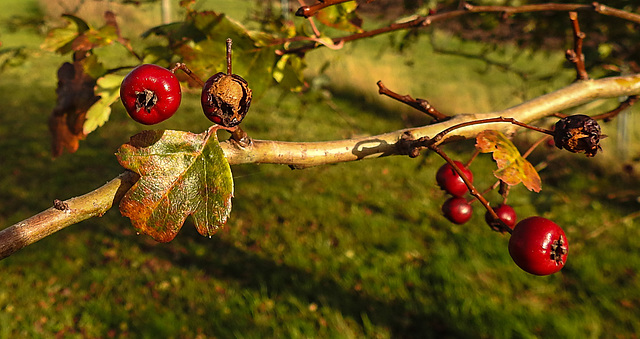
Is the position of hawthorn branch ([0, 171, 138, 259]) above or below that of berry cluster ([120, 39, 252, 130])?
below

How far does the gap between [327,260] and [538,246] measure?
3.98 meters

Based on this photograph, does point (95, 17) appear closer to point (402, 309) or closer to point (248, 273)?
point (248, 273)

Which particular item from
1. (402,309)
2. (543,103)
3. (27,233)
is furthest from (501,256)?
(27,233)

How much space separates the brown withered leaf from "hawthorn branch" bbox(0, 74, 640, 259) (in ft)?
2.91

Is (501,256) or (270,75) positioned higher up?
(270,75)

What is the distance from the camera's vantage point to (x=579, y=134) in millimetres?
846

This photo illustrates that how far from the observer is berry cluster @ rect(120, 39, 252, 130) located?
737 mm

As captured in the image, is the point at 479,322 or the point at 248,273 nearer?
the point at 479,322

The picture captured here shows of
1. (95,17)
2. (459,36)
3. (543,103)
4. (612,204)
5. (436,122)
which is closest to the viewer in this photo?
(436,122)

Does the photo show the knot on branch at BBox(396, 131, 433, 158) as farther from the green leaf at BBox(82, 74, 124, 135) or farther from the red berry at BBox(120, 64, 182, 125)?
the green leaf at BBox(82, 74, 124, 135)

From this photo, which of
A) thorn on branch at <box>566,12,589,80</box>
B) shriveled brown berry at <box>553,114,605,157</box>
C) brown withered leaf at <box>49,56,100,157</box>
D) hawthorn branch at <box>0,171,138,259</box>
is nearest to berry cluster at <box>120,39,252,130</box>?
hawthorn branch at <box>0,171,138,259</box>

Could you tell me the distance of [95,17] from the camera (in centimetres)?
1232

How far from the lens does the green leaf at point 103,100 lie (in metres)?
1.49

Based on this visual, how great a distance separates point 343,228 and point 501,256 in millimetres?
1702
